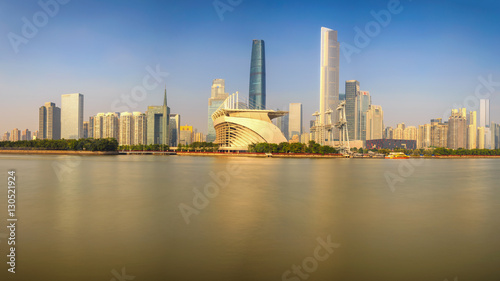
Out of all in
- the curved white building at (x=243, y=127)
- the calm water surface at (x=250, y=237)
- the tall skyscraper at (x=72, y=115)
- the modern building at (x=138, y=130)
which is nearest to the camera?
the calm water surface at (x=250, y=237)

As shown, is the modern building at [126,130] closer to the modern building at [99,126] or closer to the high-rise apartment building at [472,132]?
the modern building at [99,126]

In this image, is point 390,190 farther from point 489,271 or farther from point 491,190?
point 489,271

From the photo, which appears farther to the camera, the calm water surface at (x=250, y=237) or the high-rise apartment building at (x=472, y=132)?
the high-rise apartment building at (x=472, y=132)

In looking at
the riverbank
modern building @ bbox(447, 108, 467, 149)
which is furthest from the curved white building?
modern building @ bbox(447, 108, 467, 149)

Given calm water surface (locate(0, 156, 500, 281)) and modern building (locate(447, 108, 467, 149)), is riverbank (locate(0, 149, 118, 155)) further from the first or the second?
modern building (locate(447, 108, 467, 149))

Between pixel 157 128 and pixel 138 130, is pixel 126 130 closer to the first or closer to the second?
pixel 138 130

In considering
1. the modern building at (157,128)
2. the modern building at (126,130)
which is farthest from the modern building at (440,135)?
the modern building at (126,130)

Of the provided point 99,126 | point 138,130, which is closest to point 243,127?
point 138,130
